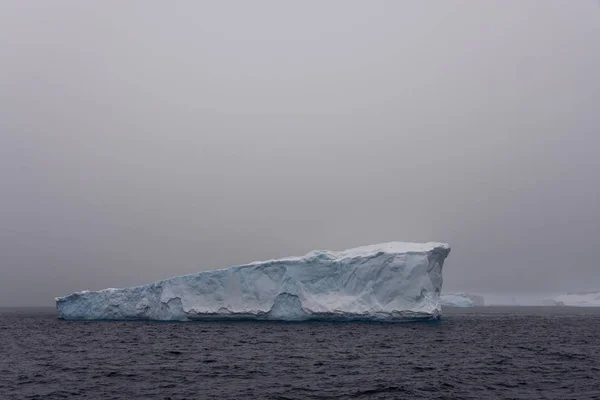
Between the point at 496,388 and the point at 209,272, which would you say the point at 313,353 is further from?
the point at 209,272

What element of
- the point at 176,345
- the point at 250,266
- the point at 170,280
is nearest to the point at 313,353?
the point at 176,345

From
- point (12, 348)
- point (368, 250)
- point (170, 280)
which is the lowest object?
point (12, 348)

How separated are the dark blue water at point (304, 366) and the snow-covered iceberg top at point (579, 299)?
106 meters

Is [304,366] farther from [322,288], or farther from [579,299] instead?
[579,299]

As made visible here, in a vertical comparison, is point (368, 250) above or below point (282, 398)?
above

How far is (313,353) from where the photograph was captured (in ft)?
61.5

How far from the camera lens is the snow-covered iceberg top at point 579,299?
116619 mm

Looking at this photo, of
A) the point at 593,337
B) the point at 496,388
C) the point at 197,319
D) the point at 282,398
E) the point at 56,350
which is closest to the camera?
the point at 282,398

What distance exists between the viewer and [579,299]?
11950cm

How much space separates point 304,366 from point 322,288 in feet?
56.0

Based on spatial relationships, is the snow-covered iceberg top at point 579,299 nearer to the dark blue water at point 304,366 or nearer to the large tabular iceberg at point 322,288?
the large tabular iceberg at point 322,288

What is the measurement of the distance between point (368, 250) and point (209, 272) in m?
10.8

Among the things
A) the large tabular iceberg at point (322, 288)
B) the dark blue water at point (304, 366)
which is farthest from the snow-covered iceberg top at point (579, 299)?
the dark blue water at point (304, 366)

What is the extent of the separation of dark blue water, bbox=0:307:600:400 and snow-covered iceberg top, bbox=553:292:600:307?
105714 millimetres
